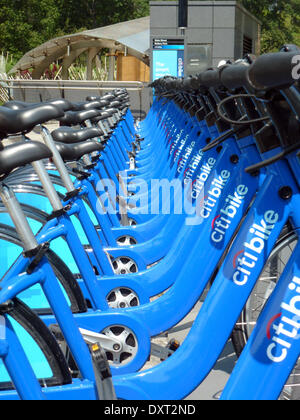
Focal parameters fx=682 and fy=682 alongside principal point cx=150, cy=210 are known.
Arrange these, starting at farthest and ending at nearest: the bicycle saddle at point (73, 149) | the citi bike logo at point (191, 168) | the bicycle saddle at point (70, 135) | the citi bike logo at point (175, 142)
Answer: the citi bike logo at point (175, 142) < the citi bike logo at point (191, 168) < the bicycle saddle at point (70, 135) < the bicycle saddle at point (73, 149)

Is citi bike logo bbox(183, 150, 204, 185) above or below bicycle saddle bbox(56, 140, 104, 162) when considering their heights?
below

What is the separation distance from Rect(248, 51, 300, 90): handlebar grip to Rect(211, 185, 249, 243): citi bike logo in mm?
906

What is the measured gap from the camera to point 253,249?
6.63ft

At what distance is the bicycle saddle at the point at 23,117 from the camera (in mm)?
2244

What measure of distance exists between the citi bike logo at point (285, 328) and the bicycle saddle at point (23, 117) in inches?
42.2

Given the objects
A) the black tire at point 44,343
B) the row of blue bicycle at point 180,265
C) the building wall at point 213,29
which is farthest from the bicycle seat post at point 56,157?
the building wall at point 213,29

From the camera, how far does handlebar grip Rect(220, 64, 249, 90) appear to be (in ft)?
6.38

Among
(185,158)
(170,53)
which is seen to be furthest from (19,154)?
(170,53)

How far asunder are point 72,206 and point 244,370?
5.10 feet

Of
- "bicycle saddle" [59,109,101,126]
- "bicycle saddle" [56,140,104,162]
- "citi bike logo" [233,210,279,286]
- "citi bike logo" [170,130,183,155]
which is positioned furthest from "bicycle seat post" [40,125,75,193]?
"citi bike logo" [170,130,183,155]

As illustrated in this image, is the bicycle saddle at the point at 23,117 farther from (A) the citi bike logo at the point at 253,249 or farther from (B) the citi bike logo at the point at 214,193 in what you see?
(A) the citi bike logo at the point at 253,249

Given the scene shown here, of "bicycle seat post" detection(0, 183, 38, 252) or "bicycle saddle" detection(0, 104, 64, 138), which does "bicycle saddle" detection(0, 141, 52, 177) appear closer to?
"bicycle seat post" detection(0, 183, 38, 252)

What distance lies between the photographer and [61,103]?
3174mm
